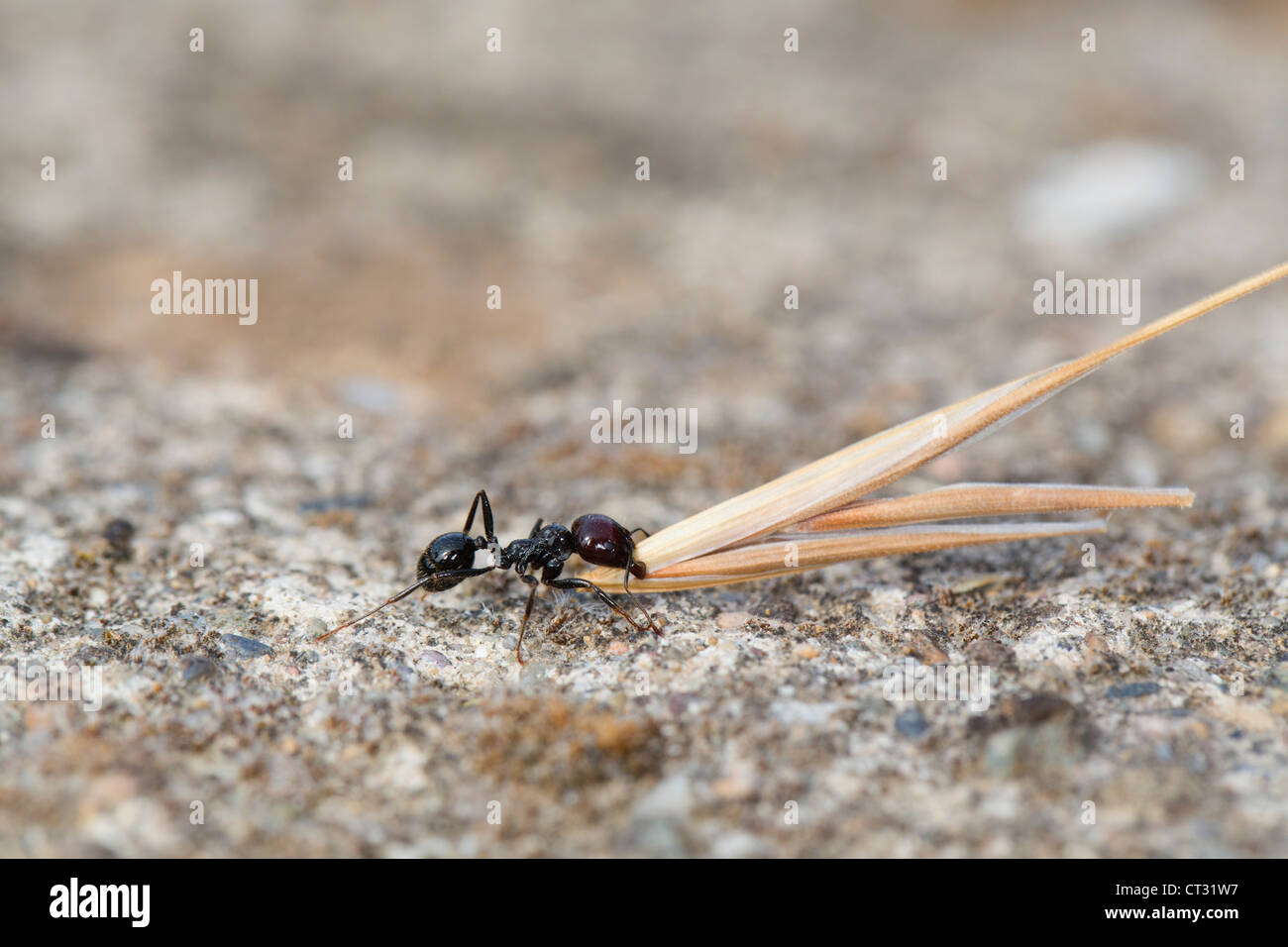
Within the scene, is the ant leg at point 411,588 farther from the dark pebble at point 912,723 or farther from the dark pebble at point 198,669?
the dark pebble at point 912,723

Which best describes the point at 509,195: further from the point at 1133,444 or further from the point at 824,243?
the point at 1133,444

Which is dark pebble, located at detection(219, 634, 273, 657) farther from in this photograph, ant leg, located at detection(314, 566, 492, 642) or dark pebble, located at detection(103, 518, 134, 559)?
dark pebble, located at detection(103, 518, 134, 559)

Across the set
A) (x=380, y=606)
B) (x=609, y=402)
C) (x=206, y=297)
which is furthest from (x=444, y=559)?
(x=206, y=297)

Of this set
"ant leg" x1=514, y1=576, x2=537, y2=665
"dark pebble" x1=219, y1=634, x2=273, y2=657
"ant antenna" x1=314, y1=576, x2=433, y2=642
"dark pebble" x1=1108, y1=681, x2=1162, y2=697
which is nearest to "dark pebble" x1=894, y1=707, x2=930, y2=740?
"dark pebble" x1=1108, y1=681, x2=1162, y2=697

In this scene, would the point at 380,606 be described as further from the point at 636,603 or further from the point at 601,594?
the point at 636,603

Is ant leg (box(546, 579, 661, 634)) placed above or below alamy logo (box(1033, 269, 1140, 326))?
below
